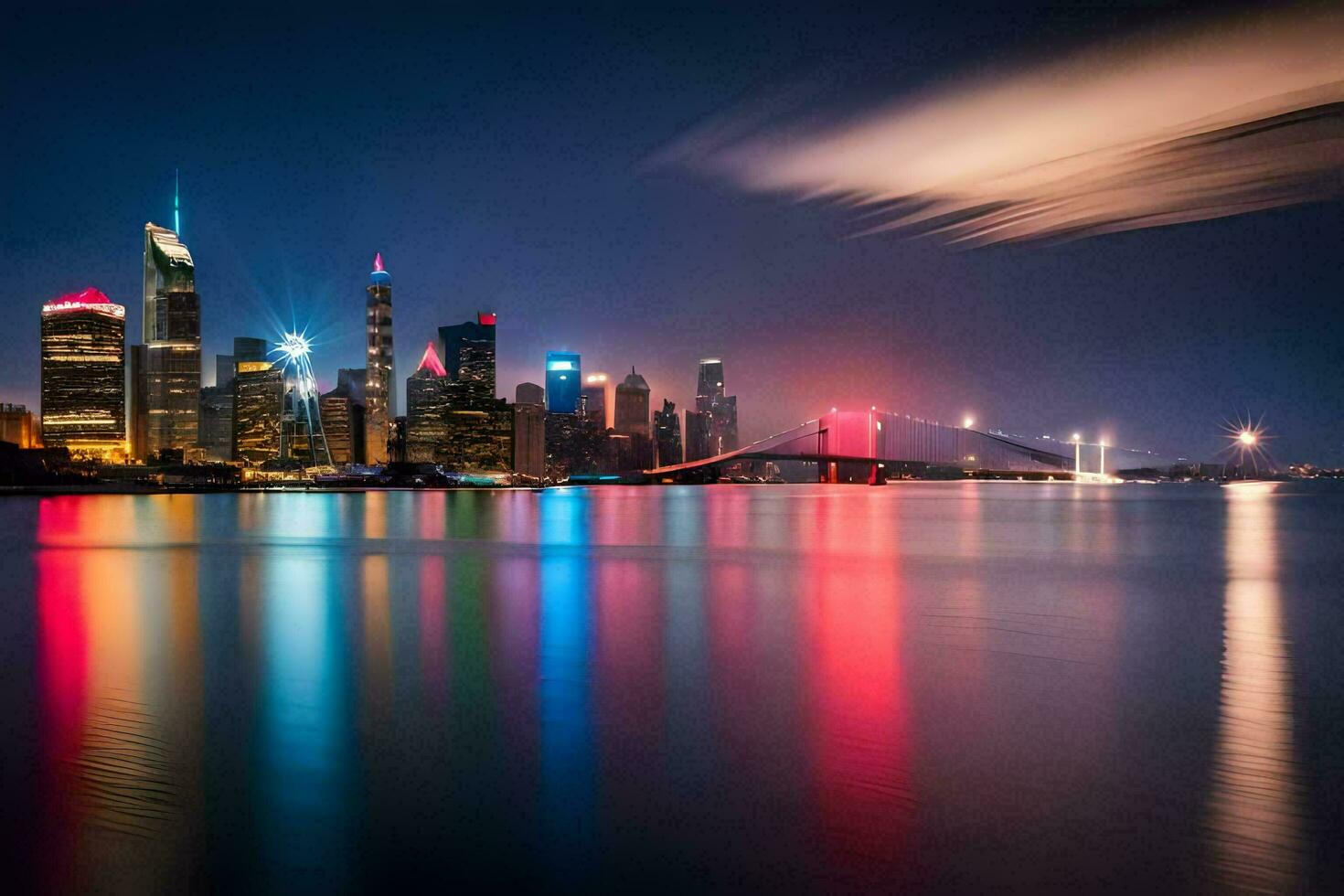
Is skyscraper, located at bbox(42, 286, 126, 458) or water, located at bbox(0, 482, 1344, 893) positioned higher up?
skyscraper, located at bbox(42, 286, 126, 458)

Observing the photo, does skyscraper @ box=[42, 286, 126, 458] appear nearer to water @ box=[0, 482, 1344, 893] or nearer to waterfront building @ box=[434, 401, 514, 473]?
waterfront building @ box=[434, 401, 514, 473]

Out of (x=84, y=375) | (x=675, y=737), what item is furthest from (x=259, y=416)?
(x=675, y=737)

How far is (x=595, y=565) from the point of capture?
21828 millimetres

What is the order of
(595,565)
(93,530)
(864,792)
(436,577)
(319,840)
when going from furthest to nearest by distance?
(93,530)
(595,565)
(436,577)
(864,792)
(319,840)

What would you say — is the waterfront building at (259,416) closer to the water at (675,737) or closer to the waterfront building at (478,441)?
the waterfront building at (478,441)

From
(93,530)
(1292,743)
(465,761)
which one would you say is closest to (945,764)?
(1292,743)

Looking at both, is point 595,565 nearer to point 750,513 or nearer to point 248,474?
point 750,513

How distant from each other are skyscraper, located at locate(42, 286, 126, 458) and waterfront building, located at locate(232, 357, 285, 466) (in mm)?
23919

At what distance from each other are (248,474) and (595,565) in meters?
151

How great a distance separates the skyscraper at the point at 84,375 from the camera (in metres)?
168

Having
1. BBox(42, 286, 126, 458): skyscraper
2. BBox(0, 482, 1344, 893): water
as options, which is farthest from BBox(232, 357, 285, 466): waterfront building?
BBox(0, 482, 1344, 893): water

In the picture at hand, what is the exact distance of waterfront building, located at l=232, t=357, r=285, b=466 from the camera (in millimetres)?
164250

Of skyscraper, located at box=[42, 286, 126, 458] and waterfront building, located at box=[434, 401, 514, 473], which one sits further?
waterfront building, located at box=[434, 401, 514, 473]

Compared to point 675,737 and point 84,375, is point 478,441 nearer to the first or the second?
point 84,375
